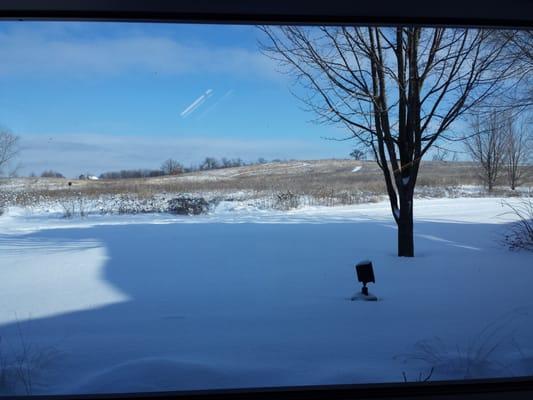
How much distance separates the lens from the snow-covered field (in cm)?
298

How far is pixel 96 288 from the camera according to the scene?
5.30 meters

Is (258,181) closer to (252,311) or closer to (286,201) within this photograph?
(286,201)

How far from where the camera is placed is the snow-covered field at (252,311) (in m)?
2.98

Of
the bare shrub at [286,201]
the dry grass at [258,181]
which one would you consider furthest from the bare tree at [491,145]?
the bare shrub at [286,201]

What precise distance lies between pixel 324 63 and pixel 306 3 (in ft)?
16.8

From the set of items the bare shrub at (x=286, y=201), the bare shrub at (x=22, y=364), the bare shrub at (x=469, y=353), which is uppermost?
the bare shrub at (x=286, y=201)

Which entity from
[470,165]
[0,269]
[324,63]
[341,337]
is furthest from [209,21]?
[470,165]

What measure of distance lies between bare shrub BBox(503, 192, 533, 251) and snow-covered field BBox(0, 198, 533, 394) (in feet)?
1.13

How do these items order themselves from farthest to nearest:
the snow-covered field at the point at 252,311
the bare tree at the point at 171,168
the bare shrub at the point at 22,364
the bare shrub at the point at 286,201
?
the bare shrub at the point at 286,201 → the bare tree at the point at 171,168 → the snow-covered field at the point at 252,311 → the bare shrub at the point at 22,364

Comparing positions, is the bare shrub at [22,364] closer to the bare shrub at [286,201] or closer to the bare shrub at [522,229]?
the bare shrub at [522,229]

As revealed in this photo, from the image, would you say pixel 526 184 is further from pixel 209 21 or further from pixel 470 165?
pixel 209 21

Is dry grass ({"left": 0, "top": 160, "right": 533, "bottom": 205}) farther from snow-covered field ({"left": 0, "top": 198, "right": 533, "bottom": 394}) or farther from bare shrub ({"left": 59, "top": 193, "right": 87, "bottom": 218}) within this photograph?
snow-covered field ({"left": 0, "top": 198, "right": 533, "bottom": 394})

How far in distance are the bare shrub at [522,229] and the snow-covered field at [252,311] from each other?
0.34 meters

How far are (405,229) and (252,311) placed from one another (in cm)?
398
